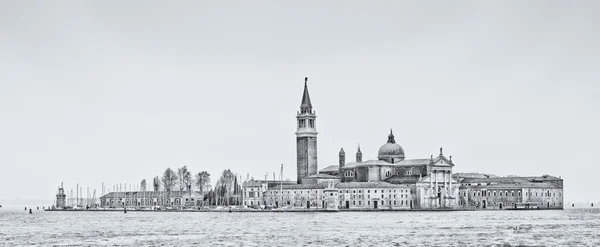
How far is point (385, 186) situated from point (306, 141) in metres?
10.8

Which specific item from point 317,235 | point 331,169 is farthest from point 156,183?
point 317,235

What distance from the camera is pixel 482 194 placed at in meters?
135

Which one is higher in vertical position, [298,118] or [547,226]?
[298,118]

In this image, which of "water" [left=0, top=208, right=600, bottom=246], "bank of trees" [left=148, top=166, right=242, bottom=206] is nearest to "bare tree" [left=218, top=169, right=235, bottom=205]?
"bank of trees" [left=148, top=166, right=242, bottom=206]

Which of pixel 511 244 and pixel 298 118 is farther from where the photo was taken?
pixel 298 118

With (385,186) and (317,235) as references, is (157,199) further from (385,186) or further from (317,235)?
(317,235)

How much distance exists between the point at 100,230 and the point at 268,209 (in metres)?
52.1

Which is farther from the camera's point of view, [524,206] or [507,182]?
[507,182]

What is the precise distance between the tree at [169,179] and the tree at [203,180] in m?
4.39

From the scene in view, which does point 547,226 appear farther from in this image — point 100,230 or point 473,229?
point 100,230

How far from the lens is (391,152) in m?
136

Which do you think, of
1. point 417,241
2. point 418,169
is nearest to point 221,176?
point 418,169

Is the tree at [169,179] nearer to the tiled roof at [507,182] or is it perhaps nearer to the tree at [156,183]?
the tree at [156,183]

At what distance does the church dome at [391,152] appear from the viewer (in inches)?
5320
